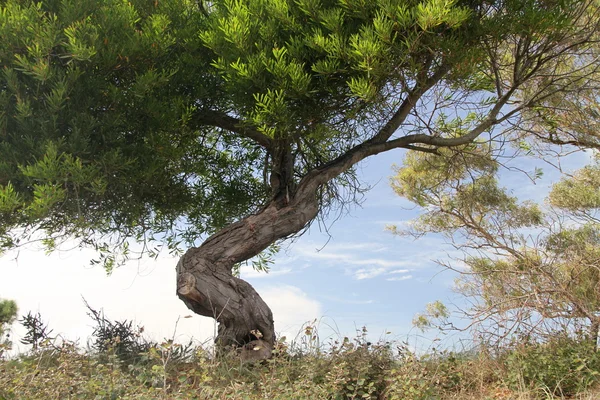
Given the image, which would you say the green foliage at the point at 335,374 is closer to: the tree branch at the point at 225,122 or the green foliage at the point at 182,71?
the green foliage at the point at 182,71

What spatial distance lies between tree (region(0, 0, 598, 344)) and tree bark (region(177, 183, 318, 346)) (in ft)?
0.06

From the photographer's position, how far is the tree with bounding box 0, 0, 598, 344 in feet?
17.4

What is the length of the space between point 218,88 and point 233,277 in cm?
254

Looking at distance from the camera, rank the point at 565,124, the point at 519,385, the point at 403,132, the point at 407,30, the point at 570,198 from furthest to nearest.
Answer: the point at 570,198, the point at 565,124, the point at 403,132, the point at 407,30, the point at 519,385

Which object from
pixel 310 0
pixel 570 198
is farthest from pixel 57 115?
pixel 570 198

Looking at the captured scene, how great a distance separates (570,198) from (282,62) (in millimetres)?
7720

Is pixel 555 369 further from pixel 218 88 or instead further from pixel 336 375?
pixel 218 88

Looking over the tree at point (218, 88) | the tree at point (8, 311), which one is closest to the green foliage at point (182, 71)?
the tree at point (218, 88)

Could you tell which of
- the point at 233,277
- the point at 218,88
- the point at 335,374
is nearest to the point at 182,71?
the point at 218,88

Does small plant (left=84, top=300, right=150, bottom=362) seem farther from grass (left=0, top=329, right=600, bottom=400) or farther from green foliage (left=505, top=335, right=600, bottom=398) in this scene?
green foliage (left=505, top=335, right=600, bottom=398)

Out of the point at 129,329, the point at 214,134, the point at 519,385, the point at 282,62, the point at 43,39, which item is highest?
the point at 214,134

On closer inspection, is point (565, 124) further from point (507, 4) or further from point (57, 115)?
point (57, 115)

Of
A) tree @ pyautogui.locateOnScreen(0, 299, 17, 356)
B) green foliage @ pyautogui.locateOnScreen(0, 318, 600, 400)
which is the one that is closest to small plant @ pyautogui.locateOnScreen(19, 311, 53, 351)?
green foliage @ pyautogui.locateOnScreen(0, 318, 600, 400)

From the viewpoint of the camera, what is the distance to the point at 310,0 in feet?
17.8
